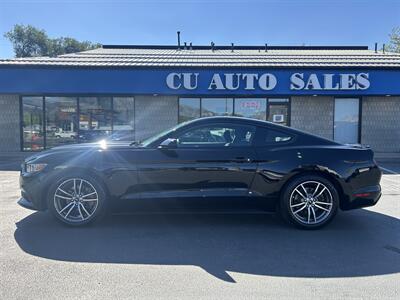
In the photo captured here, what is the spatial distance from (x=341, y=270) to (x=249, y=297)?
3.73ft

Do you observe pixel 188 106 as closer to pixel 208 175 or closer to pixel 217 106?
pixel 217 106

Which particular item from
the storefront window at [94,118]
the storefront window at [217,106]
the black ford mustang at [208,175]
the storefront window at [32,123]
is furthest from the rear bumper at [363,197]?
the storefront window at [32,123]

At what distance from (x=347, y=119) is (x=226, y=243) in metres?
11.3

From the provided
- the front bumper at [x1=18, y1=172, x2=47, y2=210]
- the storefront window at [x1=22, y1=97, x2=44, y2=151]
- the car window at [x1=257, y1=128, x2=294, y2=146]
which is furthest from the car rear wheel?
the storefront window at [x1=22, y1=97, x2=44, y2=151]

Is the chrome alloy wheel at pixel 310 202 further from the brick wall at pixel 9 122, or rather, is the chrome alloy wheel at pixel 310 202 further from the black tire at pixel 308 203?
the brick wall at pixel 9 122

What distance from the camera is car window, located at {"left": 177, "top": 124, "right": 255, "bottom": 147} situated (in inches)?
190

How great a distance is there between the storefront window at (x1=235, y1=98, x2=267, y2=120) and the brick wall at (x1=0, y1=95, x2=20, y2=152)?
8.58 m

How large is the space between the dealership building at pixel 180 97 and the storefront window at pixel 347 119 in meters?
0.04

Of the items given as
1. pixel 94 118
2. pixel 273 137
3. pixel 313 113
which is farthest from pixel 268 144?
pixel 94 118

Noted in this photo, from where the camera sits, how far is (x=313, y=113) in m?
13.6

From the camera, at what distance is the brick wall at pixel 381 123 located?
1348 centimetres

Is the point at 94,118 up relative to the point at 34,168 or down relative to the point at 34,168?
up

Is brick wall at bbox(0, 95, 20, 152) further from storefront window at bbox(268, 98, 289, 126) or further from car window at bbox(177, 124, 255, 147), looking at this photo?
car window at bbox(177, 124, 255, 147)

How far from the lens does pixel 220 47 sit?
20.7 metres
